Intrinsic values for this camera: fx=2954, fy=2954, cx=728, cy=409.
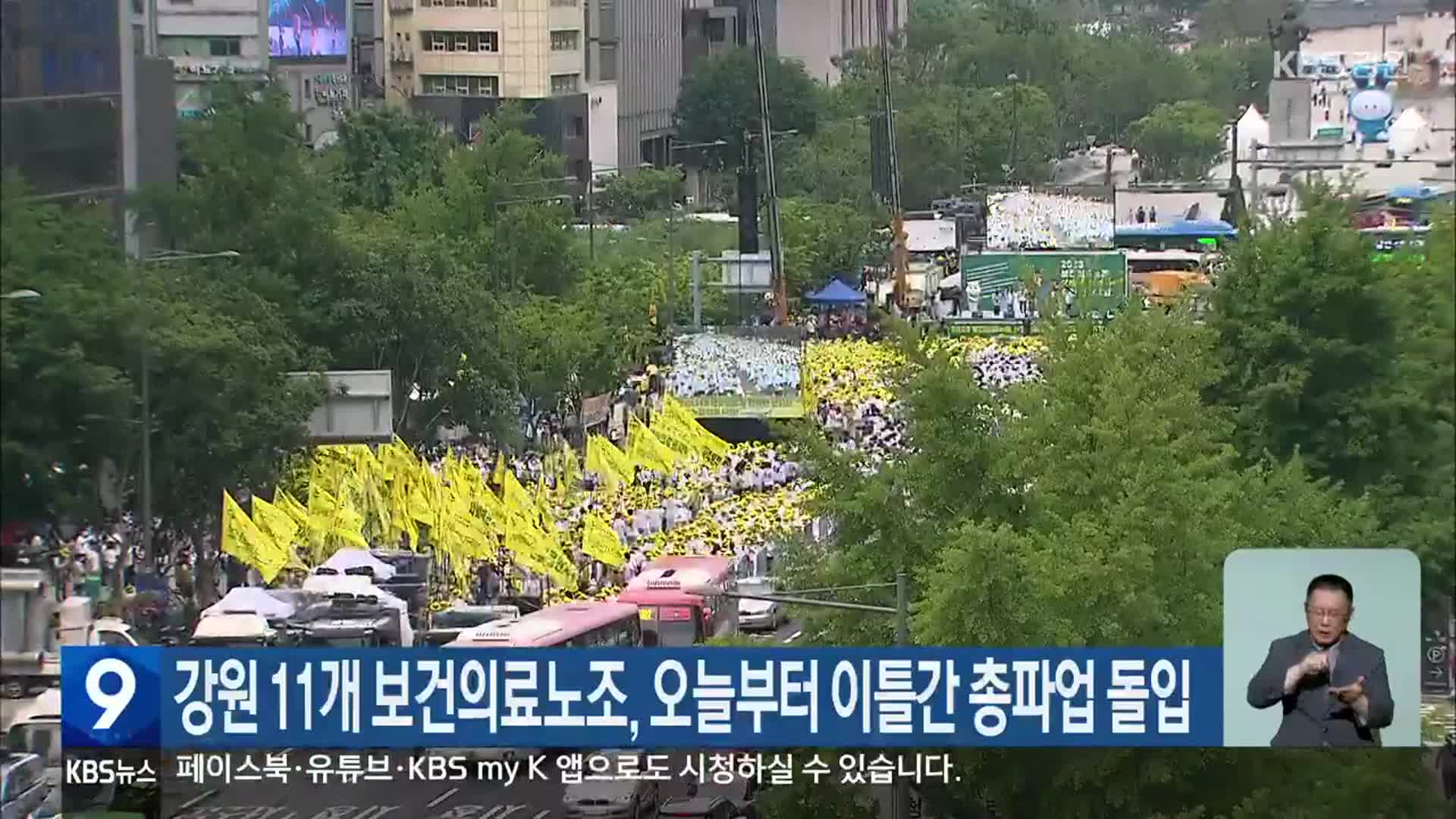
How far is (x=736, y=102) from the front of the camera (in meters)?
6.38

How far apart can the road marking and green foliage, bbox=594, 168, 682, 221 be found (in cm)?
188

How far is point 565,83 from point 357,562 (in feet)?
3.60

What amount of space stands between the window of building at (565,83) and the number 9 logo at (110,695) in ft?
5.54

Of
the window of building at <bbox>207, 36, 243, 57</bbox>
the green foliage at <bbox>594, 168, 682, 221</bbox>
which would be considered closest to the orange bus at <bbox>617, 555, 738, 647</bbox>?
the green foliage at <bbox>594, 168, 682, 221</bbox>

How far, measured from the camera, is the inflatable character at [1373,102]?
17.2 feet

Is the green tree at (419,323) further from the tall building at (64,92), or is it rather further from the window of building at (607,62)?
the tall building at (64,92)

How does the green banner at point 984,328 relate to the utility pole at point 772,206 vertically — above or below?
below

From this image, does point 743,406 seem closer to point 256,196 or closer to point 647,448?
point 647,448

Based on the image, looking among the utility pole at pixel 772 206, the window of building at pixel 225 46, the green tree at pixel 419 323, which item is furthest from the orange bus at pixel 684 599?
the window of building at pixel 225 46

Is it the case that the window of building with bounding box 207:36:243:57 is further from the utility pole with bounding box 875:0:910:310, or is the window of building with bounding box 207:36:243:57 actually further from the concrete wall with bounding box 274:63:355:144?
the utility pole with bounding box 875:0:910:310

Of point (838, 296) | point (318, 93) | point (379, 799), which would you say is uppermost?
point (318, 93)

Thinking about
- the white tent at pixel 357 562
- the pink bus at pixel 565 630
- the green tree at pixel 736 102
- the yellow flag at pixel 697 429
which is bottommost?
the pink bus at pixel 565 630

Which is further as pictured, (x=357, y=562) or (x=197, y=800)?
(x=357, y=562)

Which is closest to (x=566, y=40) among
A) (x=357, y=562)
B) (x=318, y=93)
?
(x=318, y=93)
